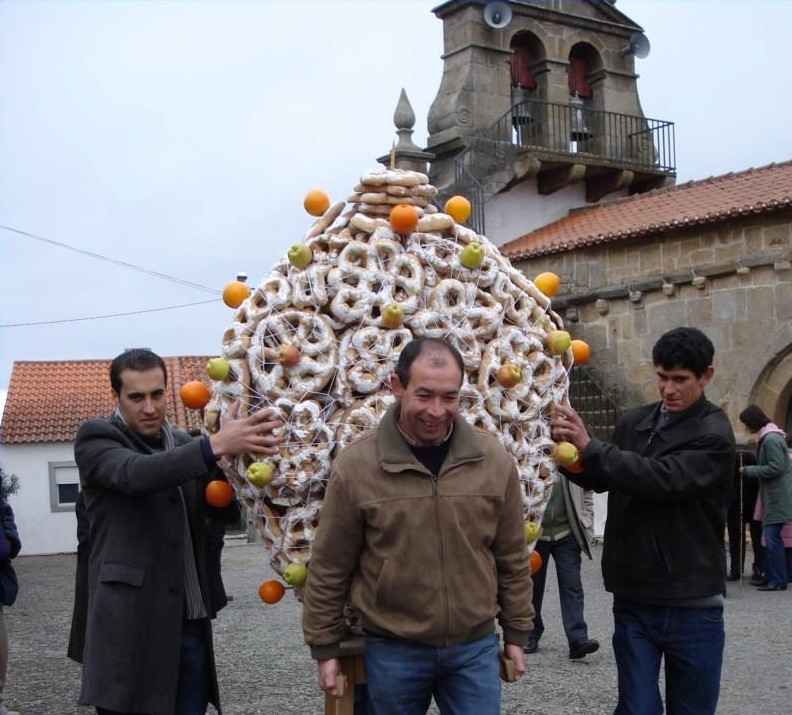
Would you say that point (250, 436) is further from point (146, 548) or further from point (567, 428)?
point (567, 428)

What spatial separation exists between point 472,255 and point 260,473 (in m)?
0.99

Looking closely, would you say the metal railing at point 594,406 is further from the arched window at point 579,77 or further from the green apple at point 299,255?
the green apple at point 299,255

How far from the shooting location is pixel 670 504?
3.80 meters

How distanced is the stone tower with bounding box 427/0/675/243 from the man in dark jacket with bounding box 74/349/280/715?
16.0 metres

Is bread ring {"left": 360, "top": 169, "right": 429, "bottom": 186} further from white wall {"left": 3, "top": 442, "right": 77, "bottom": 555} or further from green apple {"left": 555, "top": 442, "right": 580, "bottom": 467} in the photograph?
white wall {"left": 3, "top": 442, "right": 77, "bottom": 555}

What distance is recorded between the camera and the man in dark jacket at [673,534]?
374 centimetres

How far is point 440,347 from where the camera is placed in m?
3.18

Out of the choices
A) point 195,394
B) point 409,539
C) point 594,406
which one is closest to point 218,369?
point 195,394

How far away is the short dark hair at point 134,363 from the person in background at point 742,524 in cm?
825

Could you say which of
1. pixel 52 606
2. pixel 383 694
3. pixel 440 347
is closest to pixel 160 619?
pixel 383 694

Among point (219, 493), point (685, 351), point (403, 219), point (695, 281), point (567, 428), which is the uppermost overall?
point (695, 281)

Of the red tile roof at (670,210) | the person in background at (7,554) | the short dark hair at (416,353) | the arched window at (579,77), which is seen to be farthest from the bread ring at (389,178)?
the arched window at (579,77)

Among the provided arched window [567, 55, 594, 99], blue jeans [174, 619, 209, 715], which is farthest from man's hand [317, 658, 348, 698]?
arched window [567, 55, 594, 99]

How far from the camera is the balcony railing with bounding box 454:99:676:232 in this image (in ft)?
64.7
